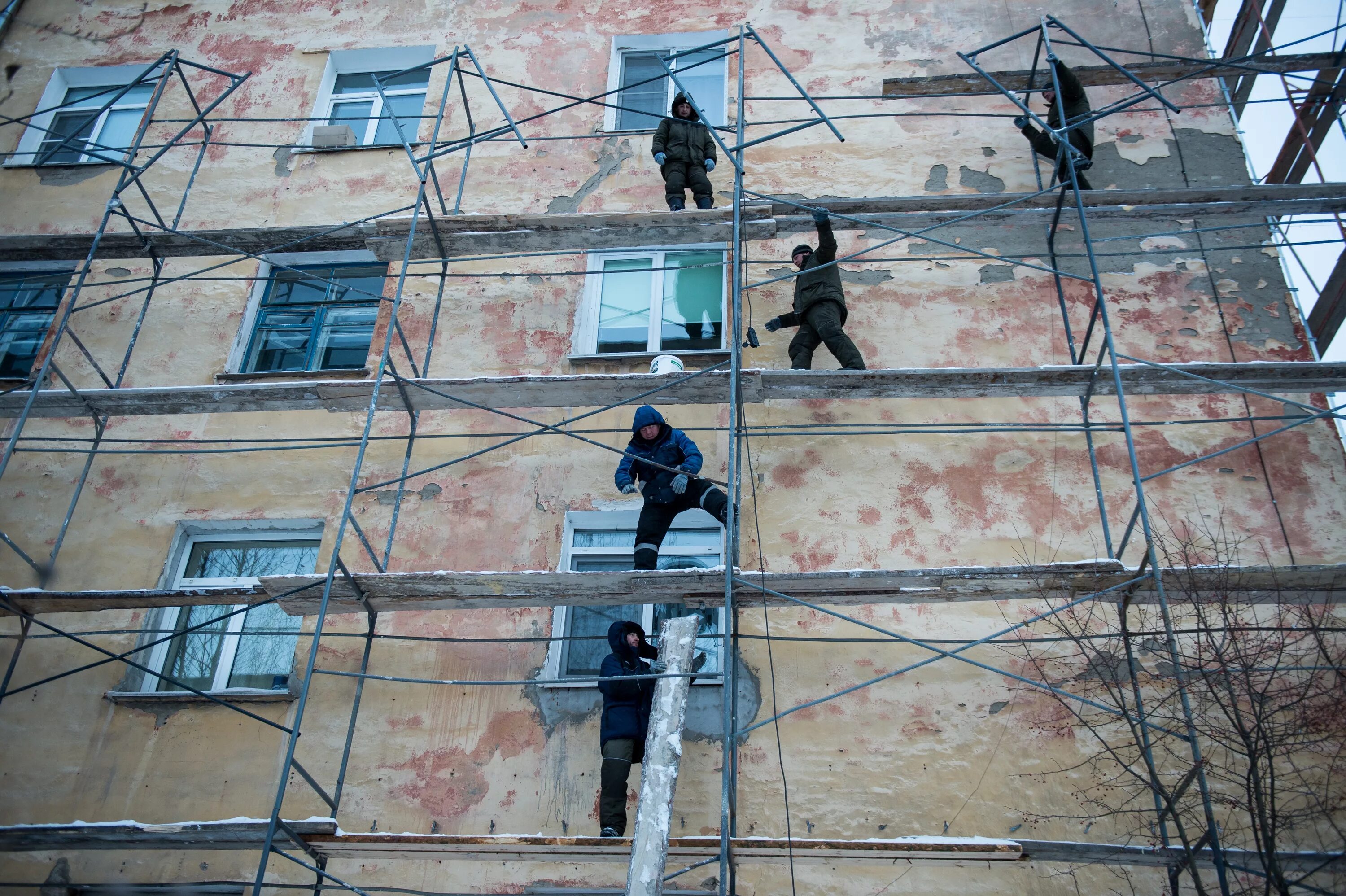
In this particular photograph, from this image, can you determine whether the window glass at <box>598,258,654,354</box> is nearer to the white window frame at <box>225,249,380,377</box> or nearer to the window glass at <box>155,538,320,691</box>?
the white window frame at <box>225,249,380,377</box>

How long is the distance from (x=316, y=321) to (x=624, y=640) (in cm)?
451

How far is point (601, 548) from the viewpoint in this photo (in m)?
8.04

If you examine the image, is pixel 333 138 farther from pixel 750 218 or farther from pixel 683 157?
pixel 750 218

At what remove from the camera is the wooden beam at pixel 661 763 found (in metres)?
5.19

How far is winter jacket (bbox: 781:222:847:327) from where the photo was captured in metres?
7.96

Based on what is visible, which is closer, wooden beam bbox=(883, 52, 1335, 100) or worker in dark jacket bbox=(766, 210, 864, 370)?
worker in dark jacket bbox=(766, 210, 864, 370)

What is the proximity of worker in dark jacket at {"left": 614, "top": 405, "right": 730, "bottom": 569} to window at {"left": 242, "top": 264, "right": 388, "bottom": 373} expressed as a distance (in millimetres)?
2888

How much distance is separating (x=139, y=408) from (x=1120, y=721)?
6816 millimetres

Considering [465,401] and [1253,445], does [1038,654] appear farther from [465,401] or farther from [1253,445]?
[465,401]

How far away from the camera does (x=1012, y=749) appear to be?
680 centimetres

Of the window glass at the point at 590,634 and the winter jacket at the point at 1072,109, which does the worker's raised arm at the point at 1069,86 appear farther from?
the window glass at the point at 590,634

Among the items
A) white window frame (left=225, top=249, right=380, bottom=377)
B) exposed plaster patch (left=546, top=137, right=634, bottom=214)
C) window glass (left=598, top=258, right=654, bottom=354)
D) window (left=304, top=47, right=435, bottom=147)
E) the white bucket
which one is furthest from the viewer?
window (left=304, top=47, right=435, bottom=147)

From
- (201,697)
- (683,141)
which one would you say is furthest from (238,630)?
(683,141)

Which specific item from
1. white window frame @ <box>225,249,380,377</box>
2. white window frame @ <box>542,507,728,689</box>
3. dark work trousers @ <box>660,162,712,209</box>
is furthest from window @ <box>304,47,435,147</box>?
white window frame @ <box>542,507,728,689</box>
